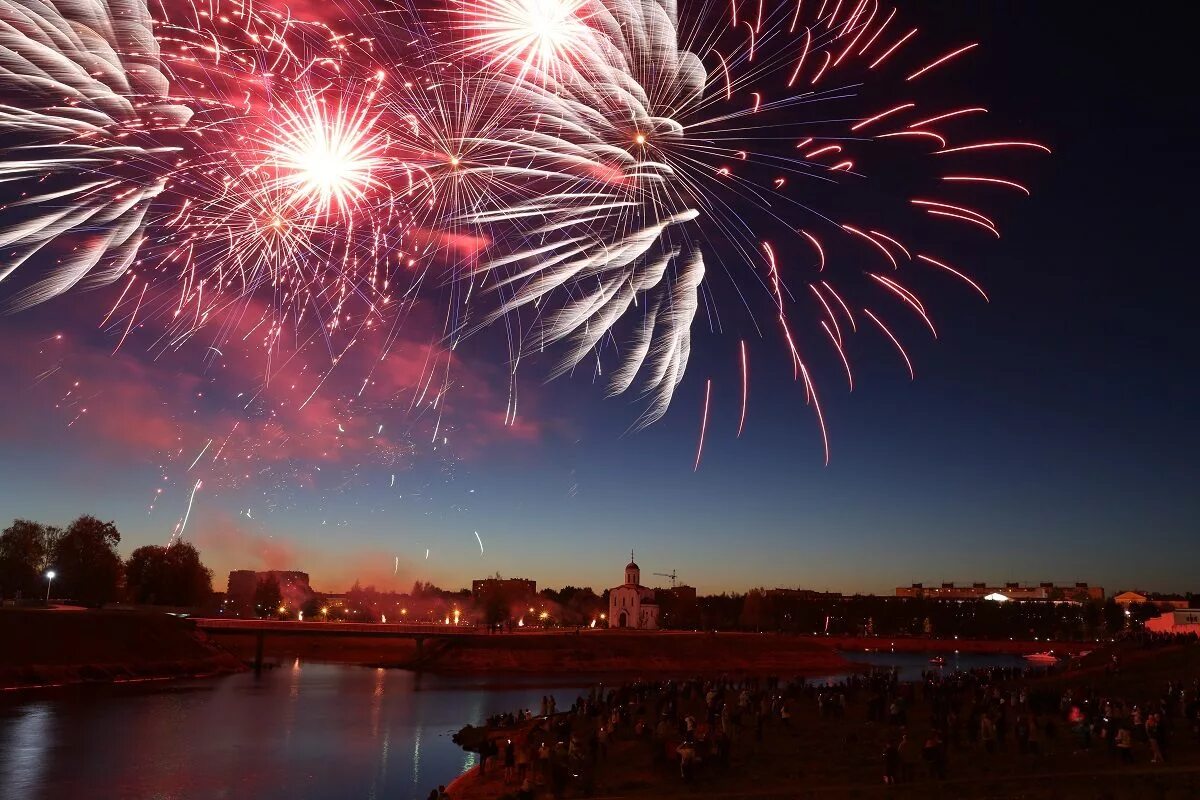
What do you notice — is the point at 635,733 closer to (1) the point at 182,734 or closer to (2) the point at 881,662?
(1) the point at 182,734

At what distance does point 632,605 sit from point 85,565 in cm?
6822

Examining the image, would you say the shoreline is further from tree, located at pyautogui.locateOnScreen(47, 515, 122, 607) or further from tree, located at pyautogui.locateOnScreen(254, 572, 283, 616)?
tree, located at pyautogui.locateOnScreen(254, 572, 283, 616)

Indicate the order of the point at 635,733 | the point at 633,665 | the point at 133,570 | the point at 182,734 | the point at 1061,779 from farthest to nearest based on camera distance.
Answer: the point at 133,570, the point at 633,665, the point at 182,734, the point at 635,733, the point at 1061,779

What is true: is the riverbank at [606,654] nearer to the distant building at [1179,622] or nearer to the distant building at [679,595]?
the distant building at [1179,622]

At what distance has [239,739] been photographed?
36312 millimetres

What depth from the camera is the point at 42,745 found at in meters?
33.6

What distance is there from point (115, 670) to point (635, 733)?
4678 cm

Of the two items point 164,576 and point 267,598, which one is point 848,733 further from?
point 267,598

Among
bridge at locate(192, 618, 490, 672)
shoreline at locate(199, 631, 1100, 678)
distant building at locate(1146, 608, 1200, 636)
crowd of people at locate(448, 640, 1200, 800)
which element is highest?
distant building at locate(1146, 608, 1200, 636)

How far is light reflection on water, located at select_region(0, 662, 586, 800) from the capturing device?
2767 cm

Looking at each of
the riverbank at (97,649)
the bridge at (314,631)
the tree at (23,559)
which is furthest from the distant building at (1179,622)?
the tree at (23,559)

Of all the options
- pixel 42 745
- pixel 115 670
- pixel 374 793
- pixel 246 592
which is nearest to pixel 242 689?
pixel 115 670

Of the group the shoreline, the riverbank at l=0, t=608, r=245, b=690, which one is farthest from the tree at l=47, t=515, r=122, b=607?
the riverbank at l=0, t=608, r=245, b=690

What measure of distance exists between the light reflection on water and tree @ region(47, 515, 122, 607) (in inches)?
1663
